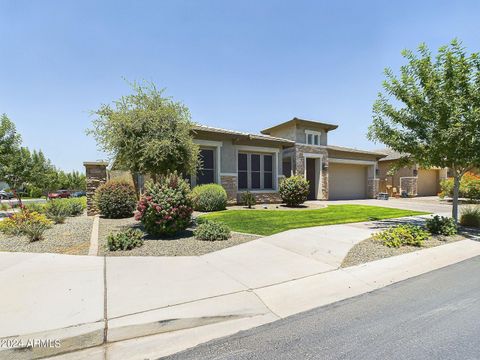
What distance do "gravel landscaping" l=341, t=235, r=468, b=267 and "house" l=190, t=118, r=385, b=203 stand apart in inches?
376

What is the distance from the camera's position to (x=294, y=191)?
611 inches

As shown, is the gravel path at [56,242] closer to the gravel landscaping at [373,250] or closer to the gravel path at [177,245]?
the gravel path at [177,245]

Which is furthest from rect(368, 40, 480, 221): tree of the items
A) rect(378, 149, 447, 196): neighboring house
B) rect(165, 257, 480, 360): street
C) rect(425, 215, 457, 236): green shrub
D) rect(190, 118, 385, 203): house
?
rect(378, 149, 447, 196): neighboring house

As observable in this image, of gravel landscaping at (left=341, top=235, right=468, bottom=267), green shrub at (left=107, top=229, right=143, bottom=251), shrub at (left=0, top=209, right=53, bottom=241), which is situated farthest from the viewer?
shrub at (left=0, top=209, right=53, bottom=241)

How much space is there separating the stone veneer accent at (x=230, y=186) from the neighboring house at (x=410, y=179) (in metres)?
17.3

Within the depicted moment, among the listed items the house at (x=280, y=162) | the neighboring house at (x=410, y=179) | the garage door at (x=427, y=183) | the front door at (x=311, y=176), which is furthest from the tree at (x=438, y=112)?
the garage door at (x=427, y=183)

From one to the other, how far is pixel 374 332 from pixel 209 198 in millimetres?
10868

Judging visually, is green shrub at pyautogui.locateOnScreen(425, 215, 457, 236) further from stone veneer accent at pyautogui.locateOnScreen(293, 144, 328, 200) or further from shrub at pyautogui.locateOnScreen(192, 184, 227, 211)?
stone veneer accent at pyautogui.locateOnScreen(293, 144, 328, 200)

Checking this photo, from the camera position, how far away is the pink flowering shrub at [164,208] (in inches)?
289

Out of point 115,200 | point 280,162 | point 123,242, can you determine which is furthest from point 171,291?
point 280,162

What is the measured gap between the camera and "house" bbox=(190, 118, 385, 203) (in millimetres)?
15336

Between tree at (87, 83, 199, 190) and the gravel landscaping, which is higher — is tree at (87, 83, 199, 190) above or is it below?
above

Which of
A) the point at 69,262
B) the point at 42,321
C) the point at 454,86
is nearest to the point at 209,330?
the point at 42,321

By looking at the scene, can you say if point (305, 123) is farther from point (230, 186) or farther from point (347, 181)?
point (347, 181)
